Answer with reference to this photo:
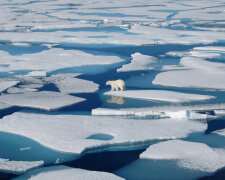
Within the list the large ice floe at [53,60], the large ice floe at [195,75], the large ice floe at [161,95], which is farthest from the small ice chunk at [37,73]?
the large ice floe at [195,75]

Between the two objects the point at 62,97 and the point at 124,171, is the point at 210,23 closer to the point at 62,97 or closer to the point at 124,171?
the point at 62,97

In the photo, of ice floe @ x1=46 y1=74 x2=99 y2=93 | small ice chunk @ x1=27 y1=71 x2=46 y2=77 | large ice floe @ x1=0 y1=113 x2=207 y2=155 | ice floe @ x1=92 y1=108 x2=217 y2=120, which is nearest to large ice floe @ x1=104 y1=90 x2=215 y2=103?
ice floe @ x1=46 y1=74 x2=99 y2=93

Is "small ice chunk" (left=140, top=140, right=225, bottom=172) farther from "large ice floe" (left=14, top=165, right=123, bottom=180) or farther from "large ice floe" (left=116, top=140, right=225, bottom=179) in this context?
"large ice floe" (left=14, top=165, right=123, bottom=180)

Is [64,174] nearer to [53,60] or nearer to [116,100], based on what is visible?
[116,100]

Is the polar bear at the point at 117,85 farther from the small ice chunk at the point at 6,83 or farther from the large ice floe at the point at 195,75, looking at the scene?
the small ice chunk at the point at 6,83

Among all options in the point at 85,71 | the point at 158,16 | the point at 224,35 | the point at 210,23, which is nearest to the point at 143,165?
the point at 85,71
